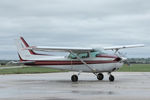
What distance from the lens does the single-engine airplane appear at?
20812 mm

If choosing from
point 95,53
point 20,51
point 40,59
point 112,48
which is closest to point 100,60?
point 95,53

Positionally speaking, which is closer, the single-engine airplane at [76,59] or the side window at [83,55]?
the single-engine airplane at [76,59]

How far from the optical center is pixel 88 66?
70.8 ft

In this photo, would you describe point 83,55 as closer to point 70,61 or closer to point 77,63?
point 77,63

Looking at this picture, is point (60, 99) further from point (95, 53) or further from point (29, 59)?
point (29, 59)

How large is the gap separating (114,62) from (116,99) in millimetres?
9418

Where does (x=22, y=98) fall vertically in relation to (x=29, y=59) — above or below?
below

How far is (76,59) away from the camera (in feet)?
72.4

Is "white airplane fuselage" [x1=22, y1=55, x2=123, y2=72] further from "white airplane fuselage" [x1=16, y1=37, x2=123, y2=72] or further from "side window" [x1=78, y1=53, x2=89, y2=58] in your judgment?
"side window" [x1=78, y1=53, x2=89, y2=58]

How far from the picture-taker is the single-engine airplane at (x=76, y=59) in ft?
68.3

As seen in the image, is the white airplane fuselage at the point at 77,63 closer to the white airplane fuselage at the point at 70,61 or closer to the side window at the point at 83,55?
the white airplane fuselage at the point at 70,61

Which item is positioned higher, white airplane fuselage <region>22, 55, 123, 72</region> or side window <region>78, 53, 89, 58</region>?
side window <region>78, 53, 89, 58</region>

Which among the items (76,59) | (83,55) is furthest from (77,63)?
(83,55)

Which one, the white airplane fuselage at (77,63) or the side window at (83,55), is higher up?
the side window at (83,55)
